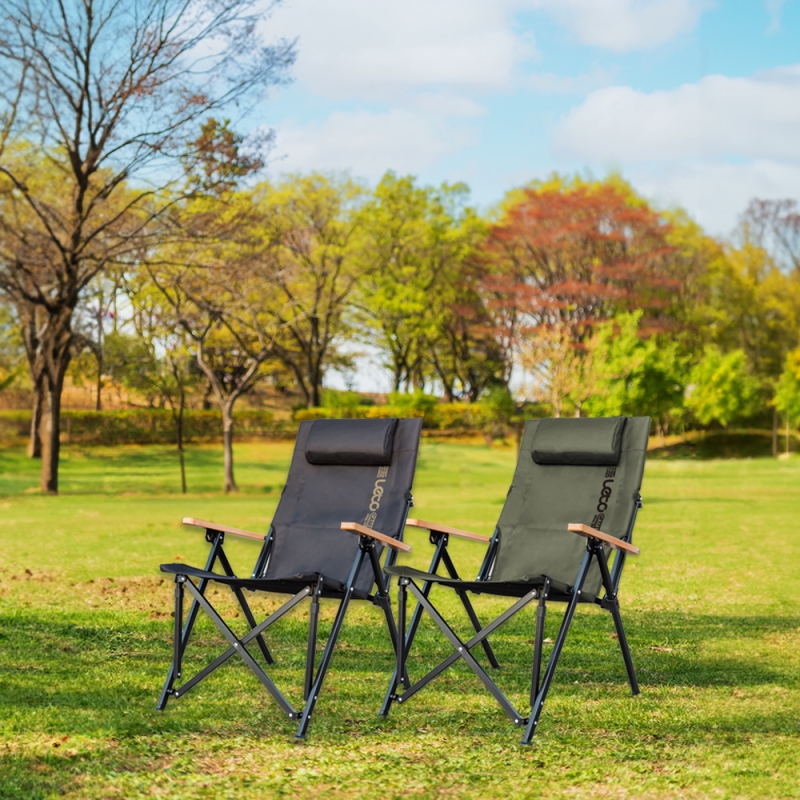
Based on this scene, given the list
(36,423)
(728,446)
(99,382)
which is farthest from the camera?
(728,446)

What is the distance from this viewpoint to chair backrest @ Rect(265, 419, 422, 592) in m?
3.79

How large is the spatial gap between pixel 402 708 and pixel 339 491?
1.05 meters

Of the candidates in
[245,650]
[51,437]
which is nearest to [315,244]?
[51,437]

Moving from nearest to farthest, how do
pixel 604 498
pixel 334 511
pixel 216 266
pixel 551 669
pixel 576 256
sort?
pixel 551 669 < pixel 604 498 < pixel 334 511 < pixel 216 266 < pixel 576 256

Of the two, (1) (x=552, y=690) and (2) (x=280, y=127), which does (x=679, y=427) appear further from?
(1) (x=552, y=690)

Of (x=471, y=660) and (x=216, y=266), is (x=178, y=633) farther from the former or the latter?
(x=216, y=266)

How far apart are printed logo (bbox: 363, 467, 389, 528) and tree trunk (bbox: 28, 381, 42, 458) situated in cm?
1933

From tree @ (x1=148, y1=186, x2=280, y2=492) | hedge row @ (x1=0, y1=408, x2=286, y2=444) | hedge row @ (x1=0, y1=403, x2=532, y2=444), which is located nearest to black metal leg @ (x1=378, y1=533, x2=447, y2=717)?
tree @ (x1=148, y1=186, x2=280, y2=492)

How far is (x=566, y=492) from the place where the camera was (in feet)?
13.0

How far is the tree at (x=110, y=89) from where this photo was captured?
14562 mm

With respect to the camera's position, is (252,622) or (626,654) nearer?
(626,654)

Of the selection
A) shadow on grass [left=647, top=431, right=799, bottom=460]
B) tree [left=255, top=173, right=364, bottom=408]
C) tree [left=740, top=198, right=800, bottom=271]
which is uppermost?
tree [left=740, top=198, right=800, bottom=271]

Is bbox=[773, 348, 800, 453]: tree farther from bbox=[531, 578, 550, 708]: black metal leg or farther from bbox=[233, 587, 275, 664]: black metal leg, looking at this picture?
bbox=[531, 578, 550, 708]: black metal leg

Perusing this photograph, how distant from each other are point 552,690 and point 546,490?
0.85 m
